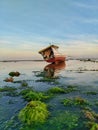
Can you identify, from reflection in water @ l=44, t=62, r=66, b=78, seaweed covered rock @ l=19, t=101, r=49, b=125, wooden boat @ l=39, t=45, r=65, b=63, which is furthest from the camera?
wooden boat @ l=39, t=45, r=65, b=63

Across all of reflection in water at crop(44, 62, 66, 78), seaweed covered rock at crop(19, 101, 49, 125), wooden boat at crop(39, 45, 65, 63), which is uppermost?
wooden boat at crop(39, 45, 65, 63)

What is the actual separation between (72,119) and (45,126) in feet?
6.16

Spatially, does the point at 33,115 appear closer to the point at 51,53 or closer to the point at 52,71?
the point at 52,71

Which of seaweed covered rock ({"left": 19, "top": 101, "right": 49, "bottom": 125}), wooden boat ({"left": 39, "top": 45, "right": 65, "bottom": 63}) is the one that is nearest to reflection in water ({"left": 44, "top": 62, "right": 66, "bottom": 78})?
wooden boat ({"left": 39, "top": 45, "right": 65, "bottom": 63})

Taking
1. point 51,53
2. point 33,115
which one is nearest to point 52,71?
point 51,53

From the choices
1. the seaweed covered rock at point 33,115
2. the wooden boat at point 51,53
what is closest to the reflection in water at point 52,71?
the wooden boat at point 51,53

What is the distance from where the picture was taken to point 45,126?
12.3m

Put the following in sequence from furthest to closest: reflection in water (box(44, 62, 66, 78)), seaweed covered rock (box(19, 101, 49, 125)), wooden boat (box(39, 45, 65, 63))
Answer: wooden boat (box(39, 45, 65, 63)) < reflection in water (box(44, 62, 66, 78)) < seaweed covered rock (box(19, 101, 49, 125))

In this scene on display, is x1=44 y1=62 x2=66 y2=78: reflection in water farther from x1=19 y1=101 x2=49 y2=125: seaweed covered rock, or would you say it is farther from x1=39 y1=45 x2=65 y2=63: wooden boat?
x1=19 y1=101 x2=49 y2=125: seaweed covered rock

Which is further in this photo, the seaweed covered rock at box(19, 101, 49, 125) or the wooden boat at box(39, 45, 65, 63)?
the wooden boat at box(39, 45, 65, 63)

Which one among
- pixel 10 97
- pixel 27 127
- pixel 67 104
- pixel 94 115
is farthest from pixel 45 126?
pixel 10 97

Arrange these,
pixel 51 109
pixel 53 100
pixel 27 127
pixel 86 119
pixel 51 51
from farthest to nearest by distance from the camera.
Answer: pixel 51 51
pixel 53 100
pixel 51 109
pixel 86 119
pixel 27 127

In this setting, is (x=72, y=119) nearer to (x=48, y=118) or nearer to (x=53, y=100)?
(x=48, y=118)

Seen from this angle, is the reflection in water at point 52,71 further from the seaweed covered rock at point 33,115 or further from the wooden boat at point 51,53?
the seaweed covered rock at point 33,115
